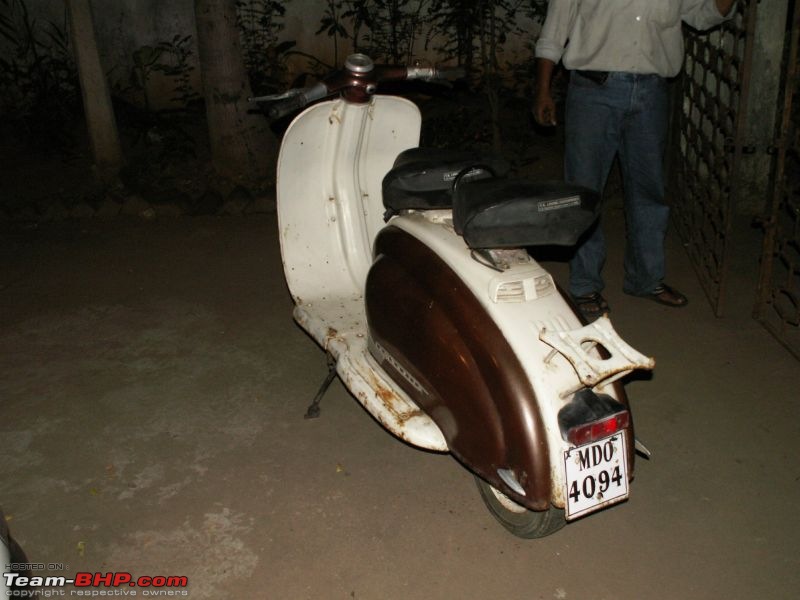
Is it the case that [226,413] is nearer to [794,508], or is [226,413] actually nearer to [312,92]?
[312,92]

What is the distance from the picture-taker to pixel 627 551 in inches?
97.7

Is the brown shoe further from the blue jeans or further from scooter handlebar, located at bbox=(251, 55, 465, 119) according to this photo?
scooter handlebar, located at bbox=(251, 55, 465, 119)

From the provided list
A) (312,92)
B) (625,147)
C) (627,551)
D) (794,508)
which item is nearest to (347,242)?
(312,92)

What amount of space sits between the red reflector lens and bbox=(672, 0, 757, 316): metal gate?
199 cm

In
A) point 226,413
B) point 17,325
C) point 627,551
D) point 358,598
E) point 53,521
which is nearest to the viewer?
point 358,598

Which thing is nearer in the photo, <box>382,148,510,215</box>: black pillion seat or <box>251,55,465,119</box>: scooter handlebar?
<box>382,148,510,215</box>: black pillion seat

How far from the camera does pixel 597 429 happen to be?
214cm

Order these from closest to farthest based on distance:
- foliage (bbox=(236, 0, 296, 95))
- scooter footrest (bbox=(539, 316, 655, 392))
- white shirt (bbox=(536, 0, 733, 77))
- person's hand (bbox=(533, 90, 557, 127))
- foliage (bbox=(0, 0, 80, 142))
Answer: scooter footrest (bbox=(539, 316, 655, 392)), white shirt (bbox=(536, 0, 733, 77)), person's hand (bbox=(533, 90, 557, 127)), foliage (bbox=(0, 0, 80, 142)), foliage (bbox=(236, 0, 296, 95))

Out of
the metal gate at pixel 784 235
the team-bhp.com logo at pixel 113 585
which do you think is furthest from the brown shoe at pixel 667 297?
the team-bhp.com logo at pixel 113 585

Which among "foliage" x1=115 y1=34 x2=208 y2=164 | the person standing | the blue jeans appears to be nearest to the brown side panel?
the blue jeans

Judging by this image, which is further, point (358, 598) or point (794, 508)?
point (794, 508)

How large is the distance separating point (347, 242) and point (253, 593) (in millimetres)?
1649

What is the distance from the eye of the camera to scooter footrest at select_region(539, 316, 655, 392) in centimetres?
206

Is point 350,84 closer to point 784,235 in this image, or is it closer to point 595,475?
point 595,475
